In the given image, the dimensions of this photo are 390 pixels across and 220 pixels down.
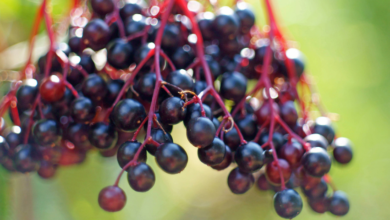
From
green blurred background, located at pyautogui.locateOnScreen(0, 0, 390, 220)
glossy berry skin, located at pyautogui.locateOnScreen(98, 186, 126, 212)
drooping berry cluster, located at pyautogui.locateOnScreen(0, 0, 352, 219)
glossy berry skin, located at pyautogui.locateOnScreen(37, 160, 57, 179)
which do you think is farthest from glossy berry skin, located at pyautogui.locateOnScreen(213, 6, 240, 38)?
green blurred background, located at pyautogui.locateOnScreen(0, 0, 390, 220)

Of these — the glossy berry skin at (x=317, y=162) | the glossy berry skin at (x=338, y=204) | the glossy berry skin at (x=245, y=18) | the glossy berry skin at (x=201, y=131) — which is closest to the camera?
the glossy berry skin at (x=201, y=131)

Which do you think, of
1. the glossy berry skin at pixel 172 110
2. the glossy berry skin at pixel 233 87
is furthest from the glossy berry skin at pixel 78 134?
the glossy berry skin at pixel 233 87

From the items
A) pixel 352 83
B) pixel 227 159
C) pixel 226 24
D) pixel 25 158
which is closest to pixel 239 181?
pixel 227 159

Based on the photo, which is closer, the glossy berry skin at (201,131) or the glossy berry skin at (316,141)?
the glossy berry skin at (201,131)

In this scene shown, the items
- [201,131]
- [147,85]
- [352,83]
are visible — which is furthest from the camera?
[352,83]

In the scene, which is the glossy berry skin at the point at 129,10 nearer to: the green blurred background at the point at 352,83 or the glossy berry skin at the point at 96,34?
the glossy berry skin at the point at 96,34

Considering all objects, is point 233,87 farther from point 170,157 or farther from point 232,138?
point 170,157

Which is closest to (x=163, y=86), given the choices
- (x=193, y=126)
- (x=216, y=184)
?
(x=193, y=126)

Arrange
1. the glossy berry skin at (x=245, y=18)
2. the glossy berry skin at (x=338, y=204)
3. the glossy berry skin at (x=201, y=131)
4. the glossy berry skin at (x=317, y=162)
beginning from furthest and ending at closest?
the glossy berry skin at (x=245, y=18) → the glossy berry skin at (x=338, y=204) → the glossy berry skin at (x=317, y=162) → the glossy berry skin at (x=201, y=131)

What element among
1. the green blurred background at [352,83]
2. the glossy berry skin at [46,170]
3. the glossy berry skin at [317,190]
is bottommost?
the green blurred background at [352,83]
